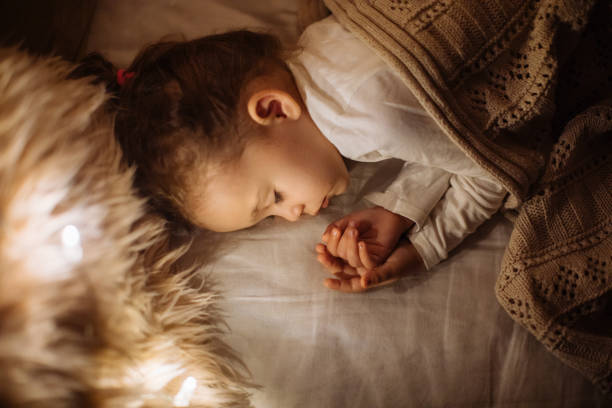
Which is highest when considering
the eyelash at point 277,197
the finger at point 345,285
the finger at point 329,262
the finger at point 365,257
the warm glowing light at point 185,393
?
the eyelash at point 277,197

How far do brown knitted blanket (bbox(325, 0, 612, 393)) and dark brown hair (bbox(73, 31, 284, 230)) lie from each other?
0.27 m

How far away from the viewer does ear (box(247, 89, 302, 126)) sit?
2.61ft

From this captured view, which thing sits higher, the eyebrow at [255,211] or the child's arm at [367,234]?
the eyebrow at [255,211]

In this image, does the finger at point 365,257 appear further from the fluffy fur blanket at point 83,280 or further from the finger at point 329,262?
the fluffy fur blanket at point 83,280

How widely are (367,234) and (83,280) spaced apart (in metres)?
0.54

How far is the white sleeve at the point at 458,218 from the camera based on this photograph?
0.87 metres

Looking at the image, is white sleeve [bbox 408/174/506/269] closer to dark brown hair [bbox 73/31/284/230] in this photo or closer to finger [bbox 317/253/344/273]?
finger [bbox 317/253/344/273]

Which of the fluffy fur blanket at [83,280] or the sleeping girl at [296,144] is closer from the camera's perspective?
the fluffy fur blanket at [83,280]

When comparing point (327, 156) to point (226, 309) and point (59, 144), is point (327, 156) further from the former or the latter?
point (59, 144)

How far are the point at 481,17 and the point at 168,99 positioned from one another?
57 centimetres

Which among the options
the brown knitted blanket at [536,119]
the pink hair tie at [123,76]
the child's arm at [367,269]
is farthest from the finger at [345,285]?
the pink hair tie at [123,76]

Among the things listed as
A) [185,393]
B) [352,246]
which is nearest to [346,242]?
[352,246]

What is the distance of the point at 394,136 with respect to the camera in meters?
0.79

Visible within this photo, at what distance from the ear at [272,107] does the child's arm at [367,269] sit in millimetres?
263
